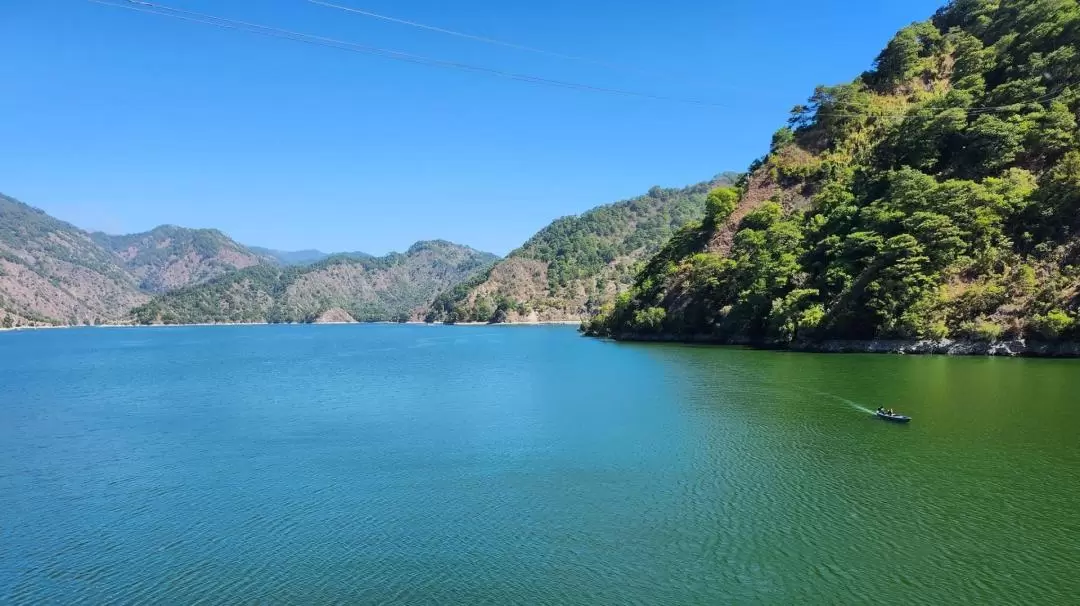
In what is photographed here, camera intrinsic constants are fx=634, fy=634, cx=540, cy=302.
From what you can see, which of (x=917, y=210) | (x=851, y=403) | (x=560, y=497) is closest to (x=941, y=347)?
(x=917, y=210)

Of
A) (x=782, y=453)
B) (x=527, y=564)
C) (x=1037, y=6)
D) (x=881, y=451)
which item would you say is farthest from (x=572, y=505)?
(x=1037, y=6)

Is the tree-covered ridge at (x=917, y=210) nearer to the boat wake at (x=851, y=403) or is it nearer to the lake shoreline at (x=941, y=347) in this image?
the lake shoreline at (x=941, y=347)

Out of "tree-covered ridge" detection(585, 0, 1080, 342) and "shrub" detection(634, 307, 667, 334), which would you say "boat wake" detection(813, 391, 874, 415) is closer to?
"tree-covered ridge" detection(585, 0, 1080, 342)

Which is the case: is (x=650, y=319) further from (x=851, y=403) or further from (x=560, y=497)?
(x=560, y=497)

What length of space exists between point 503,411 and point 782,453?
1604cm

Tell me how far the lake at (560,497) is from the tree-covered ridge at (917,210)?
54.6ft

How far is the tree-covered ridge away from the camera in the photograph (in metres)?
54.2

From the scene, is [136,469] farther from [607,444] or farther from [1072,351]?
[1072,351]

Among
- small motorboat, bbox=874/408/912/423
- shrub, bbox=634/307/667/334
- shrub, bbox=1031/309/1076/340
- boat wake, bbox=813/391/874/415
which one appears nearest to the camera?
small motorboat, bbox=874/408/912/423

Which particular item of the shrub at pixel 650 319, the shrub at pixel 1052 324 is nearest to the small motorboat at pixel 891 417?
the shrub at pixel 1052 324

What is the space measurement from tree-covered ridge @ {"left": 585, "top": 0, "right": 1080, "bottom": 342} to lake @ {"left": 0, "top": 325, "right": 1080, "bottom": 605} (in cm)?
1665

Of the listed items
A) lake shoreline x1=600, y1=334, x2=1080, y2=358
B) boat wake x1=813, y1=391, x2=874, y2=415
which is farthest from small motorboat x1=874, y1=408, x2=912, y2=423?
lake shoreline x1=600, y1=334, x2=1080, y2=358

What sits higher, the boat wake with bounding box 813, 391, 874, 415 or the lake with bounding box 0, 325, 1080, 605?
the boat wake with bounding box 813, 391, 874, 415

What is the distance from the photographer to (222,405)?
39250mm
